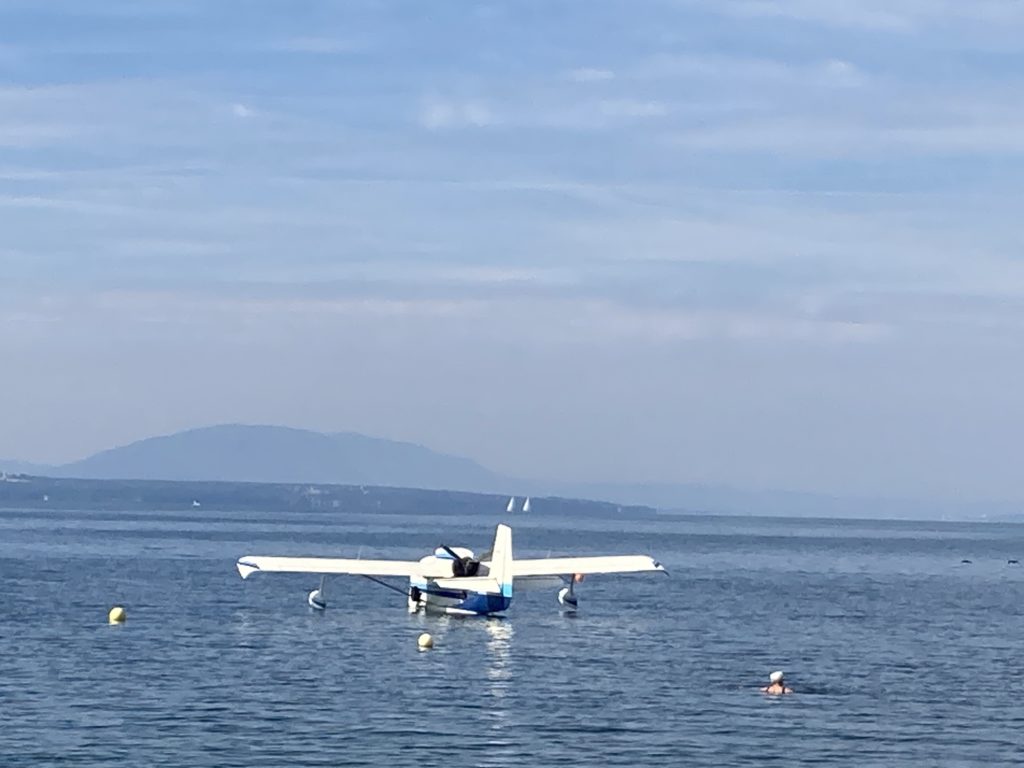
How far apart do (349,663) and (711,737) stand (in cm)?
1975

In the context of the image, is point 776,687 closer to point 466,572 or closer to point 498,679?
point 498,679

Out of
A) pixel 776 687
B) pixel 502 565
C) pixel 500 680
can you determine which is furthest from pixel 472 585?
pixel 776 687

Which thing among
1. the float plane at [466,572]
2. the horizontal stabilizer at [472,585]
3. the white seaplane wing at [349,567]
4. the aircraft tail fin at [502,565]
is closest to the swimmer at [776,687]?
the float plane at [466,572]

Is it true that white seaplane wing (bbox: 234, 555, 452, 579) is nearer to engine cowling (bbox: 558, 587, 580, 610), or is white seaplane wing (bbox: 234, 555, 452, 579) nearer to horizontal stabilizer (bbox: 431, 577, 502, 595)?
horizontal stabilizer (bbox: 431, 577, 502, 595)

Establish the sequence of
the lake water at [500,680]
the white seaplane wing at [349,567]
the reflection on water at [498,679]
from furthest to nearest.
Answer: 1. the white seaplane wing at [349,567]
2. the reflection on water at [498,679]
3. the lake water at [500,680]

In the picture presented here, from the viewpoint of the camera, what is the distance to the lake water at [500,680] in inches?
1763

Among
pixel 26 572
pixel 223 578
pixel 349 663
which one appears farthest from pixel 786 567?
pixel 349 663

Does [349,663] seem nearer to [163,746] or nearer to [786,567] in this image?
[163,746]

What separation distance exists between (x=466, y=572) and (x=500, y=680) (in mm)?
26455

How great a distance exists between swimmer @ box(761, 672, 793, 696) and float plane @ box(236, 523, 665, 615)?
23.9 meters

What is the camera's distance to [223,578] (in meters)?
119

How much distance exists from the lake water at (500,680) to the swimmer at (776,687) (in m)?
0.72

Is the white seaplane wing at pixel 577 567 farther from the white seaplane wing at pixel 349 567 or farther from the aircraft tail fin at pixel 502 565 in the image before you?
the aircraft tail fin at pixel 502 565

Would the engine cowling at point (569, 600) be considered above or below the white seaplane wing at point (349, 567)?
below
